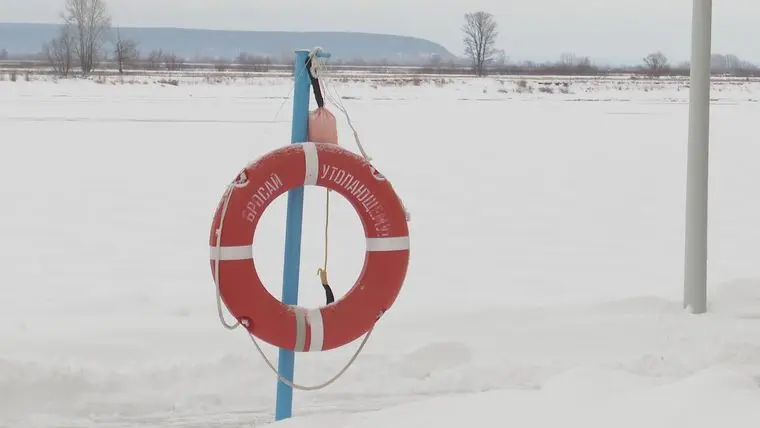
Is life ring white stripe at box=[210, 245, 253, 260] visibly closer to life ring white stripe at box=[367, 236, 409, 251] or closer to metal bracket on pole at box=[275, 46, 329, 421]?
metal bracket on pole at box=[275, 46, 329, 421]

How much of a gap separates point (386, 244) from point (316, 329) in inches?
14.4

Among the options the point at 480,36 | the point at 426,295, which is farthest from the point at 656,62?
the point at 426,295

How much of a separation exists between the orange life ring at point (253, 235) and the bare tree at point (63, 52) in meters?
33.8

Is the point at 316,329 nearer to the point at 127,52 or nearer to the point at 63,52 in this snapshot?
the point at 63,52

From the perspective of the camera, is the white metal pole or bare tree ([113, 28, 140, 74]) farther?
bare tree ([113, 28, 140, 74])

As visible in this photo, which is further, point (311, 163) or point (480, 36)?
point (480, 36)

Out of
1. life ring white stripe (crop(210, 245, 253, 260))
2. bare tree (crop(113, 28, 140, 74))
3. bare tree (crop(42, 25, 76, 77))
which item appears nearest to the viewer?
life ring white stripe (crop(210, 245, 253, 260))

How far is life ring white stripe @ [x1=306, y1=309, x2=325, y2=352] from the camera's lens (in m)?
3.19

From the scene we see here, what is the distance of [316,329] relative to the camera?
3188 millimetres

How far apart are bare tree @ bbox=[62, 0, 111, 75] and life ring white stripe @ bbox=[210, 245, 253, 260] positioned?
3913 cm

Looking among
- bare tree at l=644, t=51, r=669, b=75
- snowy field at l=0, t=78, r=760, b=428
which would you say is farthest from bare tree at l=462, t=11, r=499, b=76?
snowy field at l=0, t=78, r=760, b=428

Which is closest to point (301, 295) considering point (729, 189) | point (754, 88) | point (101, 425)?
point (101, 425)

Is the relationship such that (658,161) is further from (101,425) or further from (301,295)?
(101,425)

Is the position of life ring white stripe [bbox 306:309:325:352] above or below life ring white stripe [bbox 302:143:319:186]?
below
